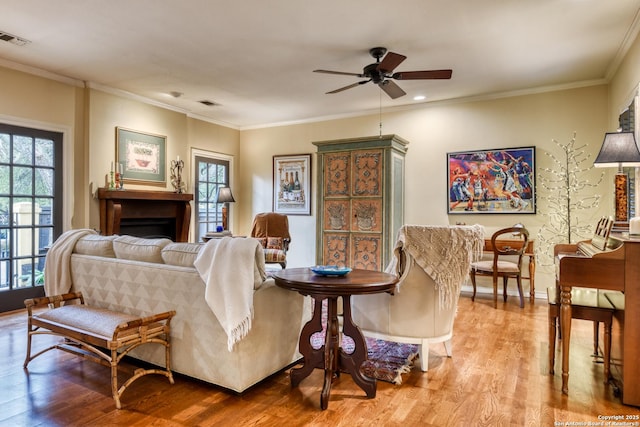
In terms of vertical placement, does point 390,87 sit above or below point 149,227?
above

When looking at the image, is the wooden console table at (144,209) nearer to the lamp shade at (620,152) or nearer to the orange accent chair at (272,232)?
the orange accent chair at (272,232)

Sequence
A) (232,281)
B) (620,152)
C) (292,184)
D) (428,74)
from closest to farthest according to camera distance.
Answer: (232,281), (620,152), (428,74), (292,184)

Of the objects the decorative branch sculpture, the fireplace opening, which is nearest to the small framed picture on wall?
the fireplace opening

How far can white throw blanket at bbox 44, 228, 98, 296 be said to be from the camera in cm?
306

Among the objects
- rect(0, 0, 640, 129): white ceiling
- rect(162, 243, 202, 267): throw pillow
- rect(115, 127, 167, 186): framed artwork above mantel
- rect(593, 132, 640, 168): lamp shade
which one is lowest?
rect(162, 243, 202, 267): throw pillow

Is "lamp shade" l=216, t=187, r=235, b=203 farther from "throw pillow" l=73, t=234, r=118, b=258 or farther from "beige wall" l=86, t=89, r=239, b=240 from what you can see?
"throw pillow" l=73, t=234, r=118, b=258

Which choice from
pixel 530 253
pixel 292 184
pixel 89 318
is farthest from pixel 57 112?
pixel 530 253

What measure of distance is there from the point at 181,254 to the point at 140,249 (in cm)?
40

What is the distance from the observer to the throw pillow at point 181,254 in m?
2.47

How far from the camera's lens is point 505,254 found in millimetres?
4566

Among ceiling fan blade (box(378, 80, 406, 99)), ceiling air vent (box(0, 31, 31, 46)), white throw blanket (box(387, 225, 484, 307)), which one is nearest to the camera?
white throw blanket (box(387, 225, 484, 307))

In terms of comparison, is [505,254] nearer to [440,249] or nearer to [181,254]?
[440,249]

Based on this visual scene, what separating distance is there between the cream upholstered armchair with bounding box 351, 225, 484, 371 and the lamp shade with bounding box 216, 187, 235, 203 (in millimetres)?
4328

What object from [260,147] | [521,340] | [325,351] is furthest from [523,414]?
[260,147]
